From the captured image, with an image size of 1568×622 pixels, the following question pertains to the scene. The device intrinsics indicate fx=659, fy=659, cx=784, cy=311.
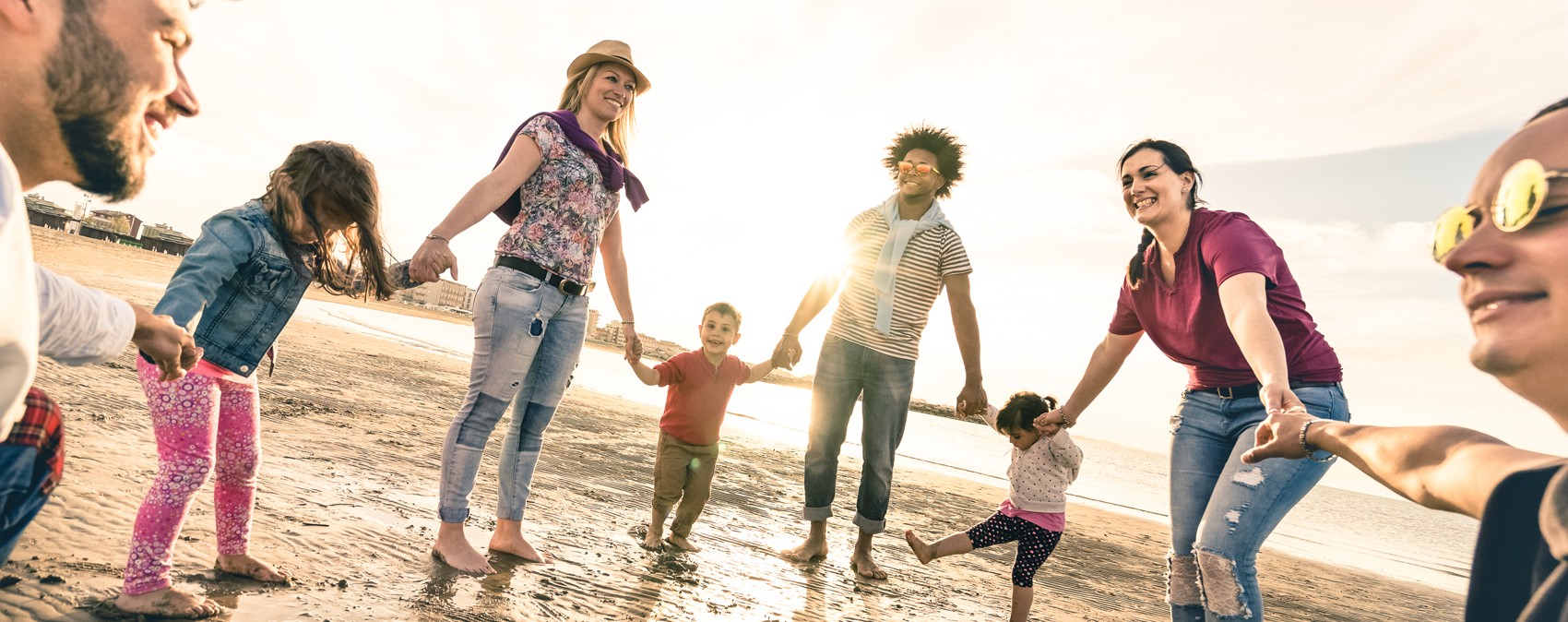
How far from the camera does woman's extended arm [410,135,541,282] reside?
3.00 metres

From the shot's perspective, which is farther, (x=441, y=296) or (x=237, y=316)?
(x=441, y=296)

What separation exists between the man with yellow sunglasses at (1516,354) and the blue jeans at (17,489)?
215cm

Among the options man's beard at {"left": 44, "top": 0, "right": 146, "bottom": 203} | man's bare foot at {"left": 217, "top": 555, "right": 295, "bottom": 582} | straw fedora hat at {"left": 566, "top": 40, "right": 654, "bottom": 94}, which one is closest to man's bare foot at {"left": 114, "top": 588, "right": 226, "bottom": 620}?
man's bare foot at {"left": 217, "top": 555, "right": 295, "bottom": 582}

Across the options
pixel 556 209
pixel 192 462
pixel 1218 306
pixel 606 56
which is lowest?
pixel 192 462

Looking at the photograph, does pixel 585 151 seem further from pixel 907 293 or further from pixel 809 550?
pixel 809 550

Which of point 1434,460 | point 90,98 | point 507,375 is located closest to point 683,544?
point 507,375

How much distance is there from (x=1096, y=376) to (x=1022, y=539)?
3.72 feet

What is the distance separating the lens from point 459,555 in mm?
2992

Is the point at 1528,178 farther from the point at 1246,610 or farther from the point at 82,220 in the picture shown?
the point at 82,220

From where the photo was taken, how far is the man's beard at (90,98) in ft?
3.35

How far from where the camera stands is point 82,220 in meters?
52.4

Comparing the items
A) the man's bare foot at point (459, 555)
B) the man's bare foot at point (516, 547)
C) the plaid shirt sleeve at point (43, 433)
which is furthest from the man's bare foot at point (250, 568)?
the plaid shirt sleeve at point (43, 433)

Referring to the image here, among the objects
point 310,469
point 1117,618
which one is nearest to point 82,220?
point 310,469

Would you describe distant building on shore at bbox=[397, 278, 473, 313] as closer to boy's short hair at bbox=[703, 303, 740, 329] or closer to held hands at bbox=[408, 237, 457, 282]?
boy's short hair at bbox=[703, 303, 740, 329]
